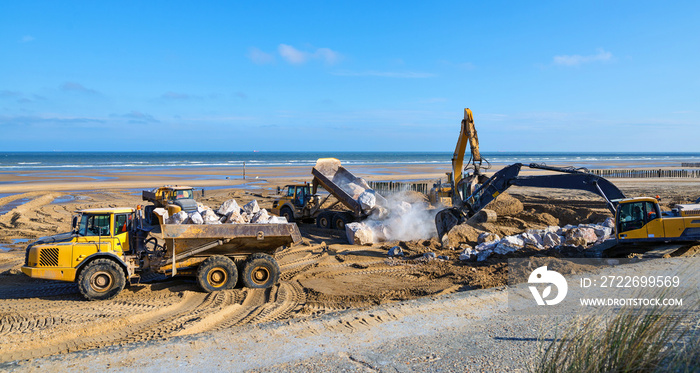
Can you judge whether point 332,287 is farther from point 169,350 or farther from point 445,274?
point 169,350

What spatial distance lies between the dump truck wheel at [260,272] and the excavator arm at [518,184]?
5.95 metres

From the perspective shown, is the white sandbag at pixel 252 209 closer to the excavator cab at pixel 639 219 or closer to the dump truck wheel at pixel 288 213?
the dump truck wheel at pixel 288 213

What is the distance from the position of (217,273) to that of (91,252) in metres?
2.44

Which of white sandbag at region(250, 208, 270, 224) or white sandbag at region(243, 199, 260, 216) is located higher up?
white sandbag at region(243, 199, 260, 216)

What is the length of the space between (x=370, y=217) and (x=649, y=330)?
42.2 ft

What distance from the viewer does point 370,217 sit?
656 inches

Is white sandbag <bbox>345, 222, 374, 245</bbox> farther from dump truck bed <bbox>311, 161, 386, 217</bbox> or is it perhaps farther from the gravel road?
the gravel road

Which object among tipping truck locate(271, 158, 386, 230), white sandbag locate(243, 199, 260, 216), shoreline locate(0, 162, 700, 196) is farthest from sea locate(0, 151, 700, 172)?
white sandbag locate(243, 199, 260, 216)

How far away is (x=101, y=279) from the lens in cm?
916

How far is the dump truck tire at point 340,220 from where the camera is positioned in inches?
696

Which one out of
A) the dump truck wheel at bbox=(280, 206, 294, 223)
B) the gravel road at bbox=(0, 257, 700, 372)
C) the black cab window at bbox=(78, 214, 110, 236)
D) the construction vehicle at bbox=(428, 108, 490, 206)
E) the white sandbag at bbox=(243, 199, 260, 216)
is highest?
the construction vehicle at bbox=(428, 108, 490, 206)

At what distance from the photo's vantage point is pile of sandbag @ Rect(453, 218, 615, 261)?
12.4m

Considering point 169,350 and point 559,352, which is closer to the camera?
point 559,352

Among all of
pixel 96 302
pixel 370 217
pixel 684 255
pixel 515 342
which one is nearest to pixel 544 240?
pixel 684 255
